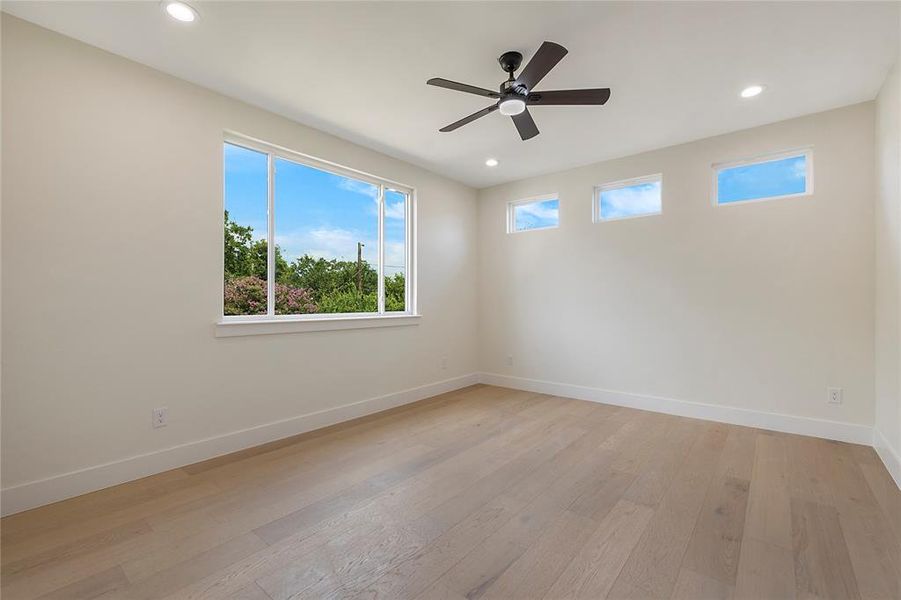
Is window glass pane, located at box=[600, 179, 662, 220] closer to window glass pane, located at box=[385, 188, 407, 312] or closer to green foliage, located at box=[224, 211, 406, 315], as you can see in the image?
window glass pane, located at box=[385, 188, 407, 312]

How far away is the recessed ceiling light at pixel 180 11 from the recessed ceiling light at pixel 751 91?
141 inches

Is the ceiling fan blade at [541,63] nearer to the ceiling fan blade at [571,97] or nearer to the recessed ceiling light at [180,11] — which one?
the ceiling fan blade at [571,97]

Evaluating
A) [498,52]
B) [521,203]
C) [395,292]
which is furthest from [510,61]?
[521,203]

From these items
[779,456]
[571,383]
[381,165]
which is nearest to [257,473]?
[381,165]

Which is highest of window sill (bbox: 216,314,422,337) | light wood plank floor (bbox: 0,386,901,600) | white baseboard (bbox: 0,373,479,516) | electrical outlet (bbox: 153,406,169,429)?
window sill (bbox: 216,314,422,337)

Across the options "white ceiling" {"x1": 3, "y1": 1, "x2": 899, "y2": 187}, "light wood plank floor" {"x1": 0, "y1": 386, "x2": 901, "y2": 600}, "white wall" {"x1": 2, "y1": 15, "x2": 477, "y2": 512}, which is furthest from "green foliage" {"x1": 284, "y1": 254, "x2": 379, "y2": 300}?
"light wood plank floor" {"x1": 0, "y1": 386, "x2": 901, "y2": 600}

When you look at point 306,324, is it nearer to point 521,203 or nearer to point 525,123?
point 525,123

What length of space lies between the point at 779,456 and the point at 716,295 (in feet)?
4.70

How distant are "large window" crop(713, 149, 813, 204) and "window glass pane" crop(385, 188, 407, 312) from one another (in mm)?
3169

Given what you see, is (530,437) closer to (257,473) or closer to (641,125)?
(257,473)

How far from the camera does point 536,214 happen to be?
16.4 feet

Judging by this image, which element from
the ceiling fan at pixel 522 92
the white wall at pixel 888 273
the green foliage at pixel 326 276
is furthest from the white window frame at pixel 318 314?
the white wall at pixel 888 273

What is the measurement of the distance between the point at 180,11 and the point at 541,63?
193 cm

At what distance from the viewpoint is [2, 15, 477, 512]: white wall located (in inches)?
84.3
